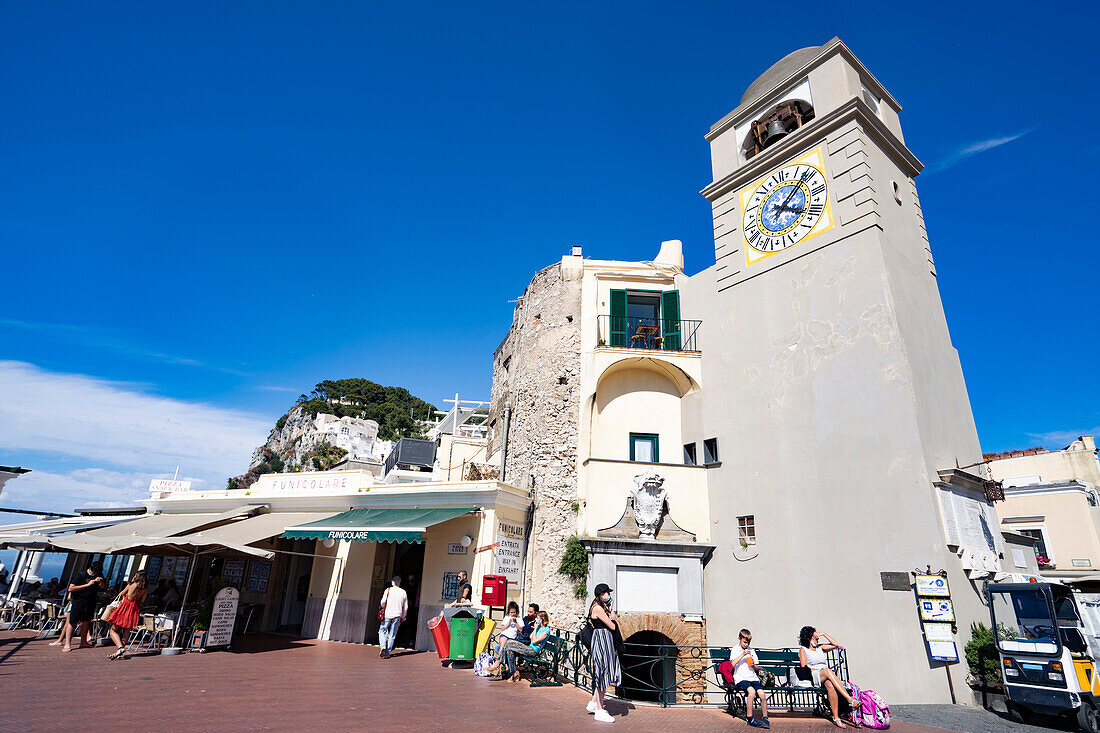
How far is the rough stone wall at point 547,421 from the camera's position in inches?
560

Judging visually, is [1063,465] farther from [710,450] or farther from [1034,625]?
[1034,625]

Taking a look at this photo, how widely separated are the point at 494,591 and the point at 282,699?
552 cm

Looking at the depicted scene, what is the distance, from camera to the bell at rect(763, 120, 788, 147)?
1586 cm

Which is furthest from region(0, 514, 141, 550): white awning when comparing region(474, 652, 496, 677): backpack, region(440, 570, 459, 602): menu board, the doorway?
region(474, 652, 496, 677): backpack

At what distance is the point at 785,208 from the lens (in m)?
15.1

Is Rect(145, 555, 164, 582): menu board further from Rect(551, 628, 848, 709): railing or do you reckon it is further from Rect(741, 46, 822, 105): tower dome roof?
Rect(741, 46, 822, 105): tower dome roof

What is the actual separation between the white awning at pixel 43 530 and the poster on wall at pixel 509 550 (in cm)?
1030

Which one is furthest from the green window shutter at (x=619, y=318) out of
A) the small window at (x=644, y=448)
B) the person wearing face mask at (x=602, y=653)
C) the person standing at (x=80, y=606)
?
→ the person standing at (x=80, y=606)

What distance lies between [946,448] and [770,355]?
4.19m

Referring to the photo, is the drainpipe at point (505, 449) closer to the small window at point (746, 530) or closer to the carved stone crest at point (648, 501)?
the carved stone crest at point (648, 501)

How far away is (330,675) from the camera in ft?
29.8

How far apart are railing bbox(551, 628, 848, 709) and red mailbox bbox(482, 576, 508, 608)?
53.4 inches

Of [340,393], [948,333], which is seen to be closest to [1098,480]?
[948,333]

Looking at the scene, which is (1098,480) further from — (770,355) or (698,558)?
(698,558)
